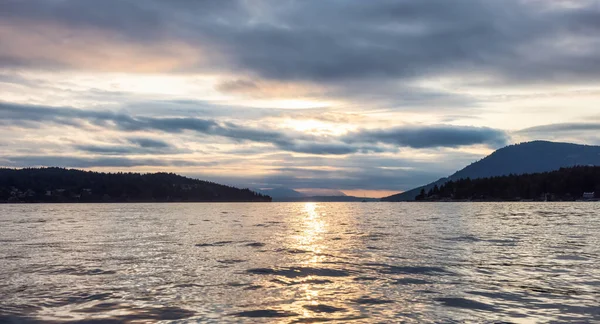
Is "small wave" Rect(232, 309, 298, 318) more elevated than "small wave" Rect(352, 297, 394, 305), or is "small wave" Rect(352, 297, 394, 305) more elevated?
"small wave" Rect(352, 297, 394, 305)

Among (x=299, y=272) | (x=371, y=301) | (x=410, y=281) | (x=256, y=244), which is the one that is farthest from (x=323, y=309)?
(x=256, y=244)

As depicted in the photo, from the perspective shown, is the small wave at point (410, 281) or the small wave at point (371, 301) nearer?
the small wave at point (371, 301)

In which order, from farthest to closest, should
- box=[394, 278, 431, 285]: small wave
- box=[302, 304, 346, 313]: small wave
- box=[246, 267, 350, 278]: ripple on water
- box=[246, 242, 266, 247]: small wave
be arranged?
box=[246, 242, 266, 247]: small wave, box=[246, 267, 350, 278]: ripple on water, box=[394, 278, 431, 285]: small wave, box=[302, 304, 346, 313]: small wave

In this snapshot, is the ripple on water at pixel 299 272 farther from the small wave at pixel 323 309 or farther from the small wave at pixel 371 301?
the small wave at pixel 323 309

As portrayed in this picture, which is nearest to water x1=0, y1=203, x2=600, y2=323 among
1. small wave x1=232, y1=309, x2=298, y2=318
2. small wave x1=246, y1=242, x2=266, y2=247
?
small wave x1=232, y1=309, x2=298, y2=318

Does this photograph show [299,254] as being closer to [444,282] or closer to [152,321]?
[444,282]

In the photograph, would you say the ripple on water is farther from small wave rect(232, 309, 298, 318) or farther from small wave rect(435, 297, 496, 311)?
small wave rect(232, 309, 298, 318)

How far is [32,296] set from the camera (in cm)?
2442

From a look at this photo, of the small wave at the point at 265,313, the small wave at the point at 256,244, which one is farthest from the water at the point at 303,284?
the small wave at the point at 256,244

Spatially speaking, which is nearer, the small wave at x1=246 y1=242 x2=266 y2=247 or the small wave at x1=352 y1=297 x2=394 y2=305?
the small wave at x1=352 y1=297 x2=394 y2=305

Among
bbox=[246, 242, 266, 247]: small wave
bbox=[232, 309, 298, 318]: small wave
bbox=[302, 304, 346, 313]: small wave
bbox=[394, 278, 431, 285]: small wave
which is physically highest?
bbox=[394, 278, 431, 285]: small wave

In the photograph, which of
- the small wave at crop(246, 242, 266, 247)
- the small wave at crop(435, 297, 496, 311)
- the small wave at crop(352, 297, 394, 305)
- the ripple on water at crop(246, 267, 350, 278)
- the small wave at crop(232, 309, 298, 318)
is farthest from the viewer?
the small wave at crop(246, 242, 266, 247)

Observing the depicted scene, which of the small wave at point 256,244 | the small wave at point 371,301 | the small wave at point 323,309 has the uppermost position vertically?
the small wave at point 371,301

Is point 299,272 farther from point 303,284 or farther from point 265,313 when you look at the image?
point 265,313
